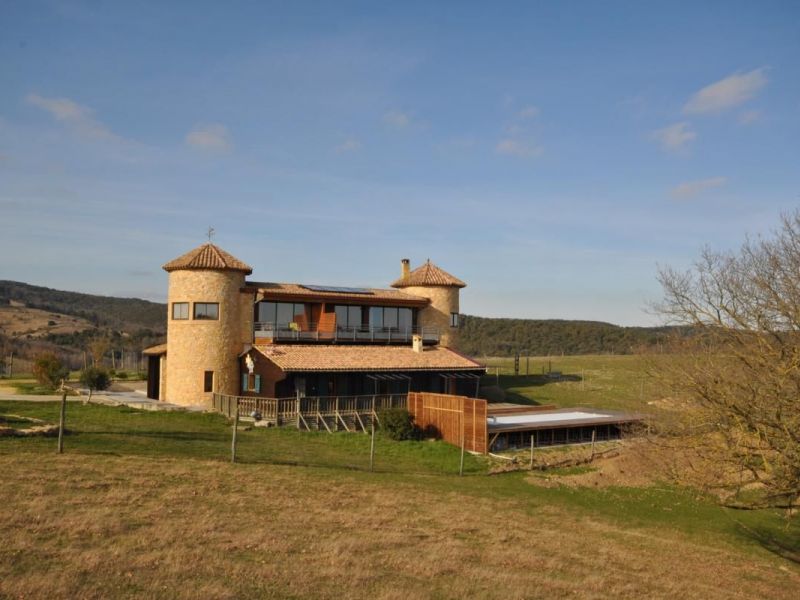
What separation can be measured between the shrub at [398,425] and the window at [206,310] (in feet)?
35.2

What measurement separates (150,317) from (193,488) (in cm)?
11206

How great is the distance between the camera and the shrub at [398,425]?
102 ft

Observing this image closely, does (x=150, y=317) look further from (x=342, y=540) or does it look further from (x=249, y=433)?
(x=342, y=540)

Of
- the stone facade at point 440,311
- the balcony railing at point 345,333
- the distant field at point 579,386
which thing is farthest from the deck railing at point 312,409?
the distant field at point 579,386

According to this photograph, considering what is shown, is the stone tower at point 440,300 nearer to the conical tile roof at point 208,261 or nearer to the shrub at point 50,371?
the conical tile roof at point 208,261

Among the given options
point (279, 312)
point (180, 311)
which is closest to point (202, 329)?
point (180, 311)

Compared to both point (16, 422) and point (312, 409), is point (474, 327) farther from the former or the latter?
point (16, 422)

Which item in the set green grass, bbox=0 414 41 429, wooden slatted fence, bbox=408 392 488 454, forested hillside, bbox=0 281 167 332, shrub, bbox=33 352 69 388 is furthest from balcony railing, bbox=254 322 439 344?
forested hillside, bbox=0 281 167 332

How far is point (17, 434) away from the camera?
22.2 meters

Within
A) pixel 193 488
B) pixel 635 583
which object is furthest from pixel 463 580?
pixel 193 488

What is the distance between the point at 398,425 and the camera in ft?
103

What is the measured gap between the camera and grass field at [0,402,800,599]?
1198 centimetres

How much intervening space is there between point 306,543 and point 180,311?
80.1ft

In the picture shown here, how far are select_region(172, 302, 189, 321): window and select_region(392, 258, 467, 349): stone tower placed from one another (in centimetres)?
1441
